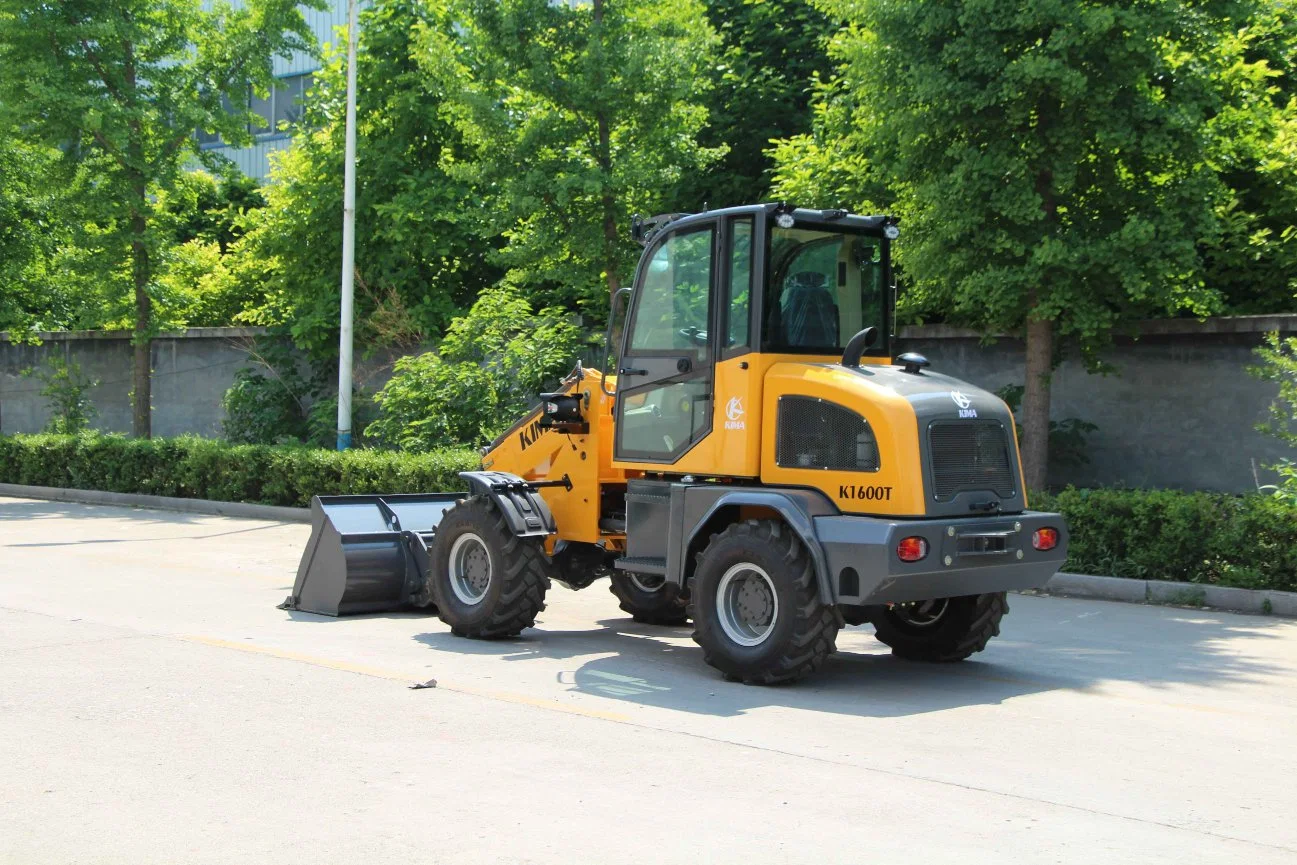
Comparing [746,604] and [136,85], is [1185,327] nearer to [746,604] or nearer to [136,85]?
[746,604]

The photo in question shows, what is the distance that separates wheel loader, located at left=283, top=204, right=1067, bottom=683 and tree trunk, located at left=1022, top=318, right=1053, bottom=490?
5.89 metres

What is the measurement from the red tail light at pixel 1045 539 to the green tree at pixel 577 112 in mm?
10276

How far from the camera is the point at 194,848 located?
5.50 meters

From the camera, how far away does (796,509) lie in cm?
841

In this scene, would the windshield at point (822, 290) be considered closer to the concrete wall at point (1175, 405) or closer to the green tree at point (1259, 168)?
the green tree at point (1259, 168)

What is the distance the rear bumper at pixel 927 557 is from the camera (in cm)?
802

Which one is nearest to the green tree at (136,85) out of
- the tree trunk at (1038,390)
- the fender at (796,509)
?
the tree trunk at (1038,390)

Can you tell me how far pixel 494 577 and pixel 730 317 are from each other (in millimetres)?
2655

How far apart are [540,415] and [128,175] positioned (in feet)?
56.0

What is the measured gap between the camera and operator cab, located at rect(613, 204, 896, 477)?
29.4 ft

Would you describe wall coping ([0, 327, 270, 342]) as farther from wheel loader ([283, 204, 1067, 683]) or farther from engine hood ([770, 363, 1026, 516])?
engine hood ([770, 363, 1026, 516])

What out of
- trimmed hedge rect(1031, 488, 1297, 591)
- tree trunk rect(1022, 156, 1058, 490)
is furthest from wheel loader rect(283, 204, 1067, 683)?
tree trunk rect(1022, 156, 1058, 490)

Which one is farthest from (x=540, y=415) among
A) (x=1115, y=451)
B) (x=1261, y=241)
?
(x=1261, y=241)

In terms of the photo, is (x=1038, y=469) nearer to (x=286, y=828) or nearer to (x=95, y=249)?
(x=286, y=828)
